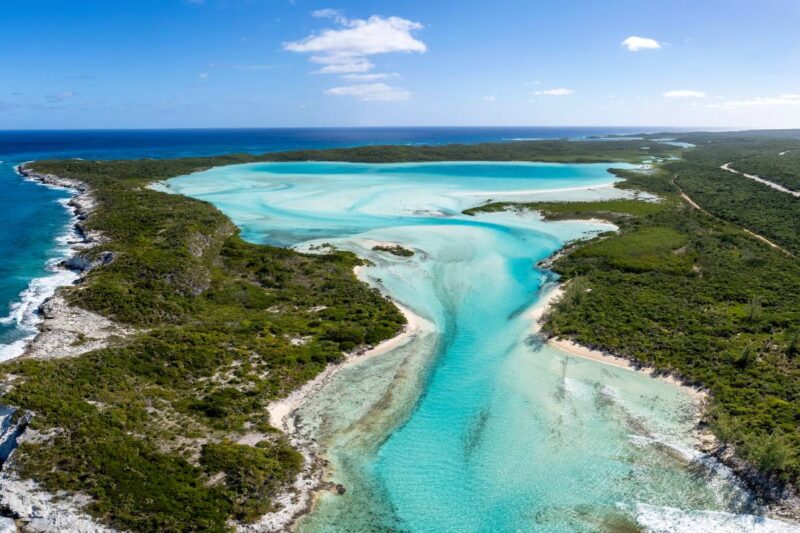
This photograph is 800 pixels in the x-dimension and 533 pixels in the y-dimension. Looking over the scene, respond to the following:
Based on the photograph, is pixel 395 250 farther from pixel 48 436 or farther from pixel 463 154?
pixel 463 154

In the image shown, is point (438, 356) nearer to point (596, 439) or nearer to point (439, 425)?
point (439, 425)

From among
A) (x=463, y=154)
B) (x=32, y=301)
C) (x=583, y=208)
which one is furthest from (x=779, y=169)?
(x=32, y=301)

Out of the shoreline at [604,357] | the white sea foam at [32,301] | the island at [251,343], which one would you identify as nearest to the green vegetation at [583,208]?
the island at [251,343]

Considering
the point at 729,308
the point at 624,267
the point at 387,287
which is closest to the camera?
the point at 729,308

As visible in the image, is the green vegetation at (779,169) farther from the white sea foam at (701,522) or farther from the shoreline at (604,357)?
the white sea foam at (701,522)

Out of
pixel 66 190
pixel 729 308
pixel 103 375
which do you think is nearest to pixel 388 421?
pixel 103 375
